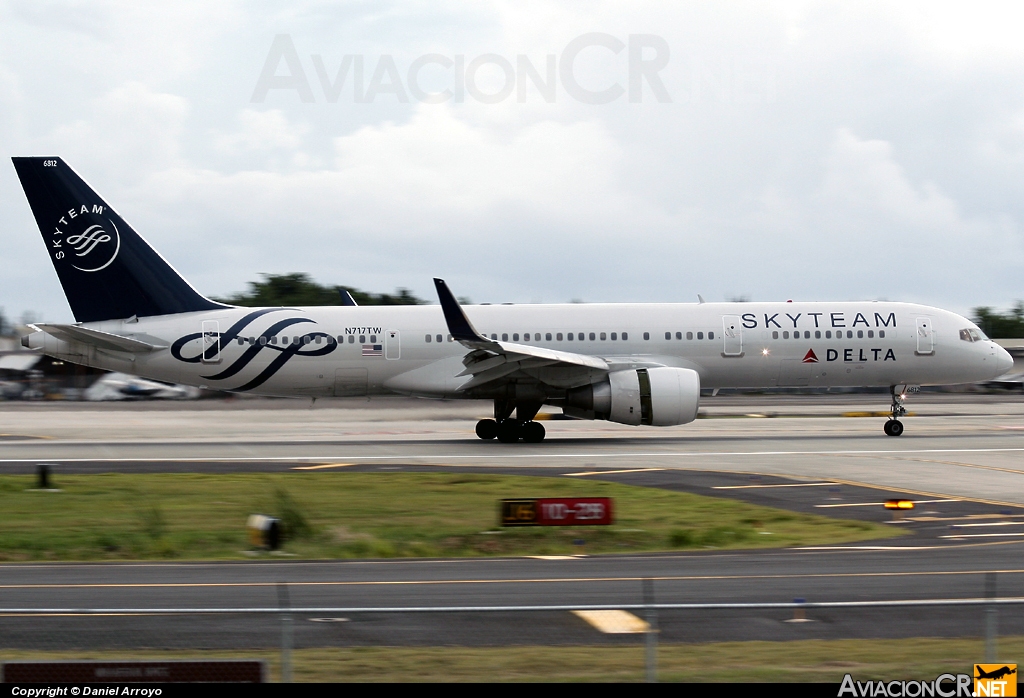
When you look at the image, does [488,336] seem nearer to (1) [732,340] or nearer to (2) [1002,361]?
(1) [732,340]

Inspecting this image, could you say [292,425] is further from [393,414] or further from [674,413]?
[674,413]

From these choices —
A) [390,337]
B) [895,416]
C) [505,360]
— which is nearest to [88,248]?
[390,337]

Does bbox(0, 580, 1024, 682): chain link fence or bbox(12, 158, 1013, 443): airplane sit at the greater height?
bbox(12, 158, 1013, 443): airplane

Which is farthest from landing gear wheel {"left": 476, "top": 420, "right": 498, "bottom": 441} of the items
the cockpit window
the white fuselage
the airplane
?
the cockpit window

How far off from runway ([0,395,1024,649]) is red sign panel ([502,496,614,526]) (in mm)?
2013

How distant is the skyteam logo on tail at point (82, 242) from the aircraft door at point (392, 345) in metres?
8.62

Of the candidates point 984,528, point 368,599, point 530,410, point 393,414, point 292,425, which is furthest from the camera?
point 393,414

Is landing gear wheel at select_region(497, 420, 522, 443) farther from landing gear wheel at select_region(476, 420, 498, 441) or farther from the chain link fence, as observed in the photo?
the chain link fence

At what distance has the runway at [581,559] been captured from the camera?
416 inches

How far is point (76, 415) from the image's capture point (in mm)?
46906

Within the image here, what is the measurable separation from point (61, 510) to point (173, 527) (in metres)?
3.11

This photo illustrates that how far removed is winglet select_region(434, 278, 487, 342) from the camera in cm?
2836

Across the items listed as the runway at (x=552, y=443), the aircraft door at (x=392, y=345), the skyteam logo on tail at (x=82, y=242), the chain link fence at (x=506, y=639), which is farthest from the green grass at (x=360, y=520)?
the skyteam logo on tail at (x=82, y=242)

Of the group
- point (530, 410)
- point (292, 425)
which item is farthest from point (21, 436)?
point (530, 410)
